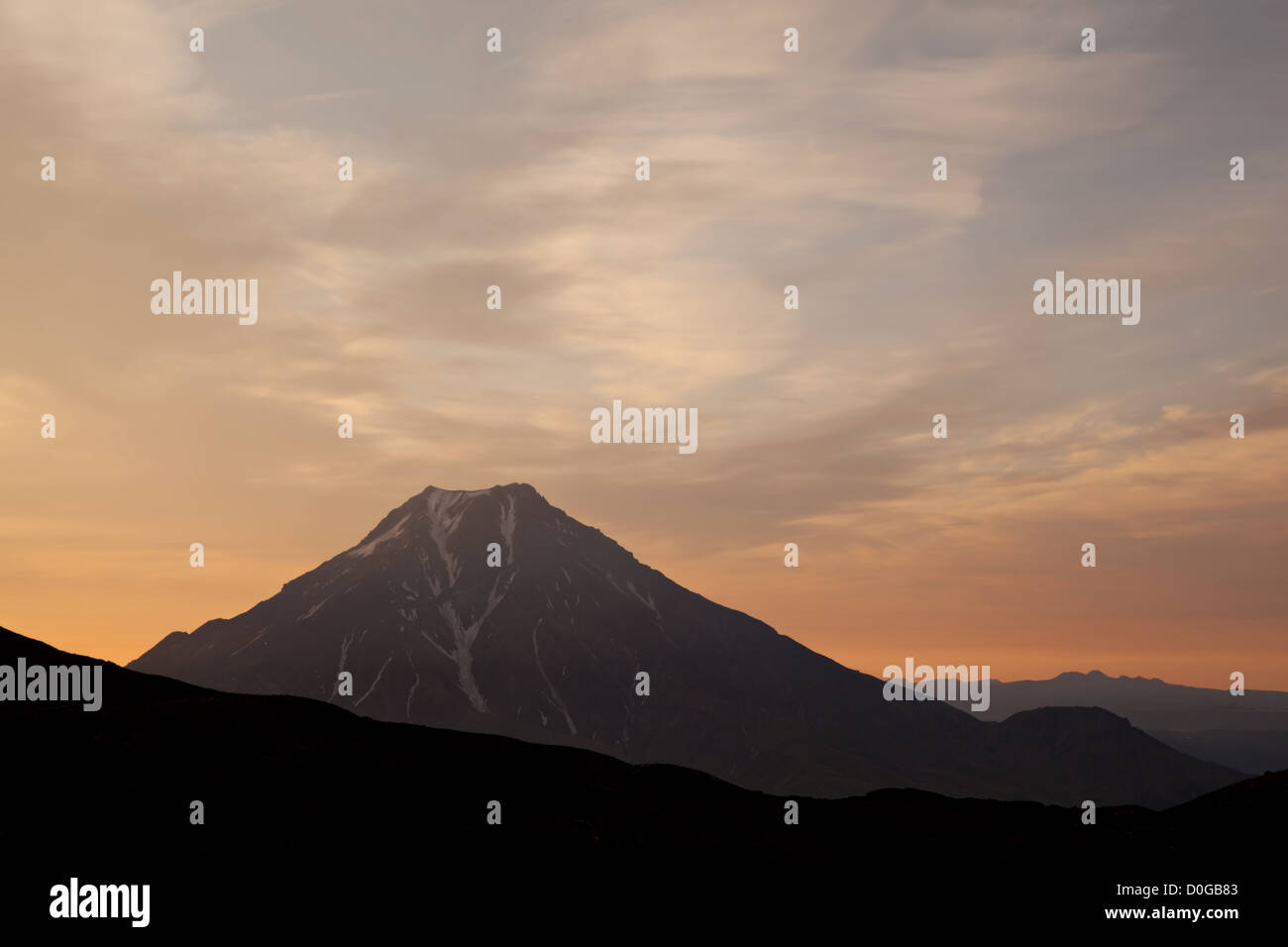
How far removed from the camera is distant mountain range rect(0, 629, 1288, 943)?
108062mm

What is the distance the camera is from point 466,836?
125750mm

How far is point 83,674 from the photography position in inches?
6038

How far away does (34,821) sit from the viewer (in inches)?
4316

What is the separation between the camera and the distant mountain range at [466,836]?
108 m
